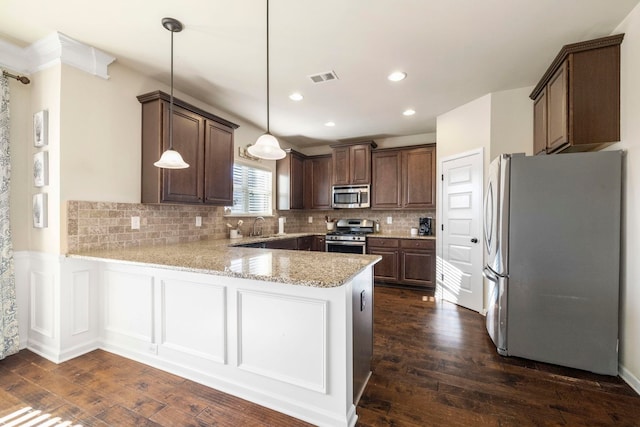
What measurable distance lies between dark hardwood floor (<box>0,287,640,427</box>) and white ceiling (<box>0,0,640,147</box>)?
2612 millimetres

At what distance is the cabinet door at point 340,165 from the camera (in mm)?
5221

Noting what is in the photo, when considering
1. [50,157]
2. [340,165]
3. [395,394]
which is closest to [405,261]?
[340,165]

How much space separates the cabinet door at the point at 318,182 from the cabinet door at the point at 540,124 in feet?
10.7

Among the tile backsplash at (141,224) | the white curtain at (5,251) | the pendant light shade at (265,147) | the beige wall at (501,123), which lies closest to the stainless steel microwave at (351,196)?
the tile backsplash at (141,224)

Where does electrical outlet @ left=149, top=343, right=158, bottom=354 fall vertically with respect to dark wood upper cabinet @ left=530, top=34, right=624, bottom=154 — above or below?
below

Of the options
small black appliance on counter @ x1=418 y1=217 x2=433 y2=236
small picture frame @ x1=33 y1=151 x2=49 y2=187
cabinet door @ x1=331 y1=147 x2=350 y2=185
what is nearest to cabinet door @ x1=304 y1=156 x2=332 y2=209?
cabinet door @ x1=331 y1=147 x2=350 y2=185

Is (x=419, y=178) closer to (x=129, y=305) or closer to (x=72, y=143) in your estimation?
(x=129, y=305)

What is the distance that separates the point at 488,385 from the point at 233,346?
1.79 m

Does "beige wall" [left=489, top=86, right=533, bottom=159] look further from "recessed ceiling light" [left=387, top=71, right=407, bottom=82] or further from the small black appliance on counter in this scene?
the small black appliance on counter

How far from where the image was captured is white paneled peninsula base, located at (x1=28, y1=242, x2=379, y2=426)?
1585mm

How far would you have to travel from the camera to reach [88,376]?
2.08 m

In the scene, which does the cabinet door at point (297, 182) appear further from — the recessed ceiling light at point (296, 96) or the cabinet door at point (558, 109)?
the cabinet door at point (558, 109)

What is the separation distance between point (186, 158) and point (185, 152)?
0.20 feet

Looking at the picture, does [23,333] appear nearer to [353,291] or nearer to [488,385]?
[353,291]
